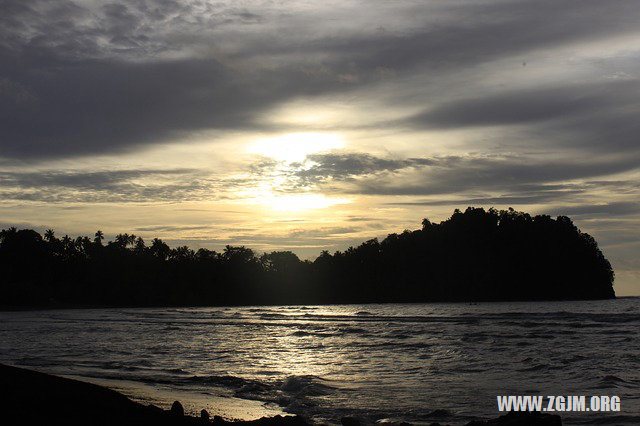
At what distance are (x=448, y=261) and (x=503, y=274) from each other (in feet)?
48.2

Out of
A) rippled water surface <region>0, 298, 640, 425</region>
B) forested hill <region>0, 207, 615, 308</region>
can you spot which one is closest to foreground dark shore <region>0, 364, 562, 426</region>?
rippled water surface <region>0, 298, 640, 425</region>

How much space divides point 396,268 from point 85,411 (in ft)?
569

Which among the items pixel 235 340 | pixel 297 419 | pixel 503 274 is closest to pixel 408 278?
pixel 503 274

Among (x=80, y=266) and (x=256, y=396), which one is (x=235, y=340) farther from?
(x=80, y=266)

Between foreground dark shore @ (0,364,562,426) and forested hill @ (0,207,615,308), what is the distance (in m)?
144

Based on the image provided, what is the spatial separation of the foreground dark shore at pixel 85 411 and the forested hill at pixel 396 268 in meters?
144

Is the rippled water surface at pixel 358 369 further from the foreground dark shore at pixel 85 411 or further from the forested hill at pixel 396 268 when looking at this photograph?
the forested hill at pixel 396 268

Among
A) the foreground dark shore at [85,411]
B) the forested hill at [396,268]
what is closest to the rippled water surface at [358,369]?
Answer: the foreground dark shore at [85,411]

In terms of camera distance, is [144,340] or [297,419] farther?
[144,340]

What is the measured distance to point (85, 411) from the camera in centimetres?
1177

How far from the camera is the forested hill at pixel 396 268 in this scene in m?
159

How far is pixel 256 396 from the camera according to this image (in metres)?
17.9

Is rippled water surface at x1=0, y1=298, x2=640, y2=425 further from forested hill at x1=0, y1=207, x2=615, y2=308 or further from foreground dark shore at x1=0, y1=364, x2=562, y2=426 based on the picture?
forested hill at x1=0, y1=207, x2=615, y2=308

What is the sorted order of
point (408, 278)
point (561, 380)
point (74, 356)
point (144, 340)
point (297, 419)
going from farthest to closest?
point (408, 278), point (144, 340), point (74, 356), point (561, 380), point (297, 419)
